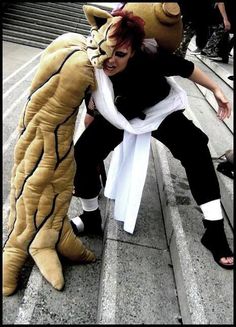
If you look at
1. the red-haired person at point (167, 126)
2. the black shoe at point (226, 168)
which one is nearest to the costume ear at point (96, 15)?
the red-haired person at point (167, 126)

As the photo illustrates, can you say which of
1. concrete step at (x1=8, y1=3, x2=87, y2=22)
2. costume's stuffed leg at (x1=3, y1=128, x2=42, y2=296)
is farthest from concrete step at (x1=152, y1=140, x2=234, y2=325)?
concrete step at (x1=8, y1=3, x2=87, y2=22)

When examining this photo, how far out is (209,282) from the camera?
2.10 meters

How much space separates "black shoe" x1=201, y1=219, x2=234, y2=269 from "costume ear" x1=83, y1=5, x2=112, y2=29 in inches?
52.3

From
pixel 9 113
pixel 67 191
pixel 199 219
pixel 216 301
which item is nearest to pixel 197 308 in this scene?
pixel 216 301

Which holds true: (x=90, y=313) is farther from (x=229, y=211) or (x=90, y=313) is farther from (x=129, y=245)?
(x=229, y=211)

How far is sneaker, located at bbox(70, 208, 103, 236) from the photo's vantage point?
2689 millimetres

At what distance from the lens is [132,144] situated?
247 centimetres

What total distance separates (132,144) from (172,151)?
27 centimetres

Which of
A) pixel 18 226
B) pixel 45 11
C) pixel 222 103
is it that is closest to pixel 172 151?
pixel 222 103

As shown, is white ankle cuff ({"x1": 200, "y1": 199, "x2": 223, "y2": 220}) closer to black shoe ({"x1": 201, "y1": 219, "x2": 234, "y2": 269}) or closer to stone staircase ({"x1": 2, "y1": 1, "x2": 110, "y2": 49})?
black shoe ({"x1": 201, "y1": 219, "x2": 234, "y2": 269})

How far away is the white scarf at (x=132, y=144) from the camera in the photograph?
2238 mm

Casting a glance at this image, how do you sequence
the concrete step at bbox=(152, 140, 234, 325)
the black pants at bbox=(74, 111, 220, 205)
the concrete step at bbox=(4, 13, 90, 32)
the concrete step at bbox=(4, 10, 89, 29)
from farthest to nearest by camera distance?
1. the concrete step at bbox=(4, 10, 89, 29)
2. the concrete step at bbox=(4, 13, 90, 32)
3. the black pants at bbox=(74, 111, 220, 205)
4. the concrete step at bbox=(152, 140, 234, 325)

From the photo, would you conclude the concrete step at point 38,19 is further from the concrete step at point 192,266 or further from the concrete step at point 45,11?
the concrete step at point 192,266

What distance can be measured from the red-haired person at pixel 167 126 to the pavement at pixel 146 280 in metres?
0.20
